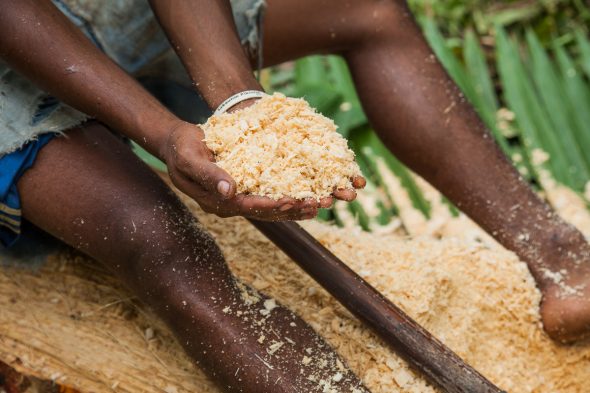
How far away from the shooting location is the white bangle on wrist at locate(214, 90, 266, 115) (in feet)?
3.84

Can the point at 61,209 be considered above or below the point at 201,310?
above

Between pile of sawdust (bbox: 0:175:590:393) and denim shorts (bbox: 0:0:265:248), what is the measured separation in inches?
6.4

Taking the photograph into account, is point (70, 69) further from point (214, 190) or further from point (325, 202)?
point (325, 202)

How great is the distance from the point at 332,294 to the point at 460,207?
39cm

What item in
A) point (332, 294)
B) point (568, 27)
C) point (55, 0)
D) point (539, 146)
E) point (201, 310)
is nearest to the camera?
point (201, 310)

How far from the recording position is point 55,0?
1.37 metres

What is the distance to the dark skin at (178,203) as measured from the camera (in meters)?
1.12

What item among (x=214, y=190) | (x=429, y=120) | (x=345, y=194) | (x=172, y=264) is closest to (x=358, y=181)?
(x=345, y=194)

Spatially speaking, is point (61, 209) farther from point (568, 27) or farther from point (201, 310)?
point (568, 27)

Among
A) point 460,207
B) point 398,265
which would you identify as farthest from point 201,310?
point 460,207

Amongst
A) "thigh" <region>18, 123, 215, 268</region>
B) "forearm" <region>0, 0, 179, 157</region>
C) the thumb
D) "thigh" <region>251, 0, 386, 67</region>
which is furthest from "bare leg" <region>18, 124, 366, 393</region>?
"thigh" <region>251, 0, 386, 67</region>

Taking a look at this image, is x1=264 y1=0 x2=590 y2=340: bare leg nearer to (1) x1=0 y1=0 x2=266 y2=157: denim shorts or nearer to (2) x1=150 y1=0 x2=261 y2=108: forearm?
(1) x1=0 y1=0 x2=266 y2=157: denim shorts

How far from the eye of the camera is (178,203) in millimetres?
1250

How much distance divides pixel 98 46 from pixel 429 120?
0.66 metres
